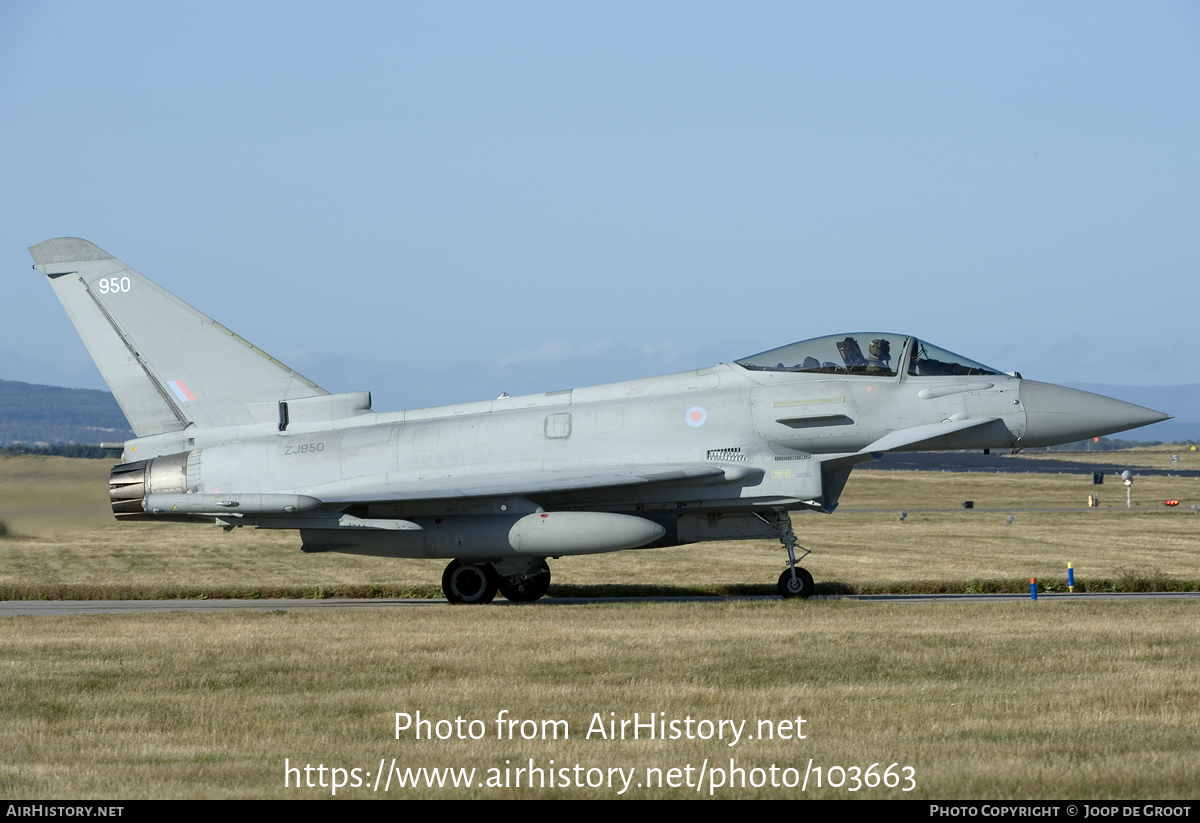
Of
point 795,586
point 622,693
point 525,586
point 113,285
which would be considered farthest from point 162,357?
point 622,693

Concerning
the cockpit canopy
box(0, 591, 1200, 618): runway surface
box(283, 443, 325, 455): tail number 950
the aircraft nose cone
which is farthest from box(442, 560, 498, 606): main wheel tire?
the aircraft nose cone

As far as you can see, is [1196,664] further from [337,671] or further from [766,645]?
[337,671]

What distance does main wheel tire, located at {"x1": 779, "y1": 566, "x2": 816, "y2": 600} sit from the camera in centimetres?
1647

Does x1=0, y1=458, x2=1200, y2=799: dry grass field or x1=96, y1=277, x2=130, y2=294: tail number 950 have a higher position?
x1=96, y1=277, x2=130, y2=294: tail number 950

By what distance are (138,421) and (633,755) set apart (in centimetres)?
1328

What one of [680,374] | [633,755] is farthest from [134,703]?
[680,374]

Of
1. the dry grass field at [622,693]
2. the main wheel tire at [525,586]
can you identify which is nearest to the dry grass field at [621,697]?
the dry grass field at [622,693]

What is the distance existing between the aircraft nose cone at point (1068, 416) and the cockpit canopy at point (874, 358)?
73cm

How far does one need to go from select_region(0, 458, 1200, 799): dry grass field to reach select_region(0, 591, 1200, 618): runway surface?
1116mm

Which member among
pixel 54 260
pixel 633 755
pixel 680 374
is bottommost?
pixel 633 755

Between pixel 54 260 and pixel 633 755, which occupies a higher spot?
pixel 54 260

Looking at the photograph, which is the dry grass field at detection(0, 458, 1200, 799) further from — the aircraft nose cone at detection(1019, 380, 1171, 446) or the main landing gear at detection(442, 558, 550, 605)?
the aircraft nose cone at detection(1019, 380, 1171, 446)

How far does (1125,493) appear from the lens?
54438 mm

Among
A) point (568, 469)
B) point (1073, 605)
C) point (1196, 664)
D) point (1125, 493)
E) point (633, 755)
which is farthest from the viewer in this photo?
point (1125, 493)
